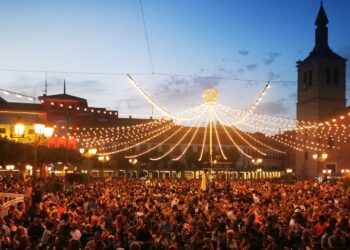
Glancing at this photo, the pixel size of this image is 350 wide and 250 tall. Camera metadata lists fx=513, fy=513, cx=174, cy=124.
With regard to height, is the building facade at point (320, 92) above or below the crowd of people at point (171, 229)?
above

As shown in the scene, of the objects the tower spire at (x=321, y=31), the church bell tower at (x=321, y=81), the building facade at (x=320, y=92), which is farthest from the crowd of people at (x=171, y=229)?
the tower spire at (x=321, y=31)

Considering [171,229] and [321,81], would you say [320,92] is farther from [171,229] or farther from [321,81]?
[171,229]

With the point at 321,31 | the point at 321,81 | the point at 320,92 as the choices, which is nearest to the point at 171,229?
the point at 320,92

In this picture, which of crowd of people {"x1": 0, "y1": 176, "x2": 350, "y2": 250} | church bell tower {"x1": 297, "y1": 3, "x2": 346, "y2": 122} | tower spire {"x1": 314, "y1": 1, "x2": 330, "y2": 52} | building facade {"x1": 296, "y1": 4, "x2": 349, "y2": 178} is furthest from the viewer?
tower spire {"x1": 314, "y1": 1, "x2": 330, "y2": 52}

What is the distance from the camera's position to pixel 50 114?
8081cm

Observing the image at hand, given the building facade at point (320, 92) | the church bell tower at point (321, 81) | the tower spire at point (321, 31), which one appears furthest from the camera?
the tower spire at point (321, 31)

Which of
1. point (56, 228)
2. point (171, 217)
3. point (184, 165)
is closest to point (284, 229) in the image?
point (171, 217)

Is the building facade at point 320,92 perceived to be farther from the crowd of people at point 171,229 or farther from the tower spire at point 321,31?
the crowd of people at point 171,229

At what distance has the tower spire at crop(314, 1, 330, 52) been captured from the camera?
247 feet

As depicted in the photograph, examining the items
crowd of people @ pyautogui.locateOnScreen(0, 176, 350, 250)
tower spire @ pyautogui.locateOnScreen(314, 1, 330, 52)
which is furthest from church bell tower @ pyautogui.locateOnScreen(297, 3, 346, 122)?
crowd of people @ pyautogui.locateOnScreen(0, 176, 350, 250)

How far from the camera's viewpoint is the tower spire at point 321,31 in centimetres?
7525

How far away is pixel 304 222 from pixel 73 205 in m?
8.05

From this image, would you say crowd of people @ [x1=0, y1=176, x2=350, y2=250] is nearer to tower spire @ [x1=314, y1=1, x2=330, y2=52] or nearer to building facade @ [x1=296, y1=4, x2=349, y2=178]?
building facade @ [x1=296, y1=4, x2=349, y2=178]

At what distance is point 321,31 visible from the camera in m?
76.6
